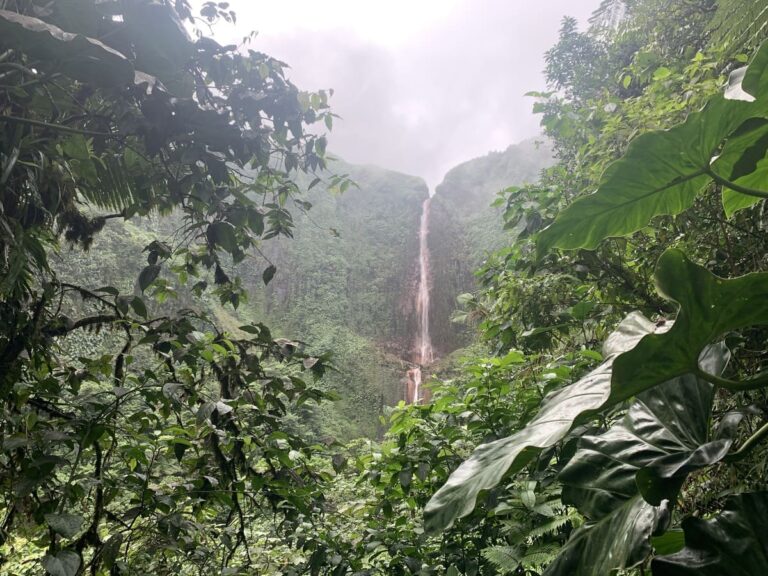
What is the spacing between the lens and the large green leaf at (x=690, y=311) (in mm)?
382

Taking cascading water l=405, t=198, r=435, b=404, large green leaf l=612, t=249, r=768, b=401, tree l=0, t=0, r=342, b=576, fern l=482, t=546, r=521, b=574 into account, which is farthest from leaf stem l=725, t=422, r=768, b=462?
cascading water l=405, t=198, r=435, b=404

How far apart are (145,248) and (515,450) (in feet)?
4.00

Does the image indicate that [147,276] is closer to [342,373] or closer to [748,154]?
[342,373]

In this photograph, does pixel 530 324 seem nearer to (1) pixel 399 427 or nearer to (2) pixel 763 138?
(1) pixel 399 427

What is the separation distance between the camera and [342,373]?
154cm

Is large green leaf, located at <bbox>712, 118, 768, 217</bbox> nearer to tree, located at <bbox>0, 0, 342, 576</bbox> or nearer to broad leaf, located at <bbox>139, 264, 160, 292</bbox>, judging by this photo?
tree, located at <bbox>0, 0, 342, 576</bbox>

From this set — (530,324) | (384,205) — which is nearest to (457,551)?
(530,324)

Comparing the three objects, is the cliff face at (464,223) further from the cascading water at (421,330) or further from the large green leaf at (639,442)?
the large green leaf at (639,442)

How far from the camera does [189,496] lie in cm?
119

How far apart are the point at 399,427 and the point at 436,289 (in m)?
14.1

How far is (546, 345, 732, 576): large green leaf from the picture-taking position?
0.48 metres

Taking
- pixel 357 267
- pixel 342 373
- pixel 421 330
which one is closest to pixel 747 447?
pixel 342 373

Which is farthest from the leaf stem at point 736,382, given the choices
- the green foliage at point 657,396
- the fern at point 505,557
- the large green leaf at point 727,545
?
the fern at point 505,557

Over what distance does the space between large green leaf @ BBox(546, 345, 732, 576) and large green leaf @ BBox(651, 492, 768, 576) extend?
5 centimetres
